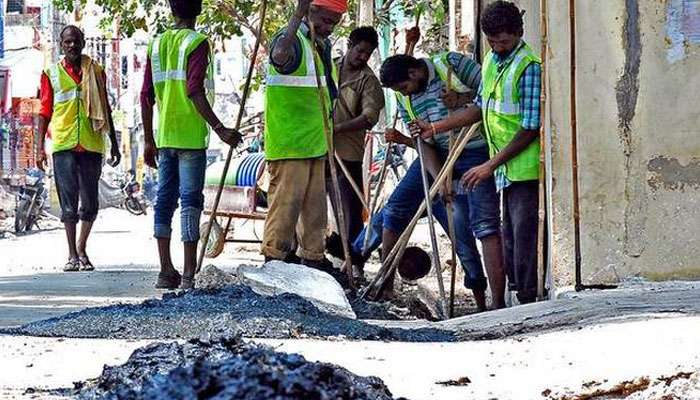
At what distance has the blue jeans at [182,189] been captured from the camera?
353 inches

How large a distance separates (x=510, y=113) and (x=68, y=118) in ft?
14.9

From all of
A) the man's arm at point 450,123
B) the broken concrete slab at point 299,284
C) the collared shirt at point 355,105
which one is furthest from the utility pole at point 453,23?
the broken concrete slab at point 299,284

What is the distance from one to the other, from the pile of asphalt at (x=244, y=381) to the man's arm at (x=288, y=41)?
163 inches

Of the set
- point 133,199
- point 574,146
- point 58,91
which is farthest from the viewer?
point 133,199

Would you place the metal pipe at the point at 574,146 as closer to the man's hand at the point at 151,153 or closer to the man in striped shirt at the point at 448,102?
the man in striped shirt at the point at 448,102

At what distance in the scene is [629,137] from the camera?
7.20 meters

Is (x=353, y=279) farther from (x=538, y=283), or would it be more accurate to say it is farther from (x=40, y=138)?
(x=40, y=138)

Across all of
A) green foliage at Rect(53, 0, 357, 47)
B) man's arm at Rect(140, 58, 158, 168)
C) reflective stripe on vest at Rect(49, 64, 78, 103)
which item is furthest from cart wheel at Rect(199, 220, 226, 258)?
man's arm at Rect(140, 58, 158, 168)

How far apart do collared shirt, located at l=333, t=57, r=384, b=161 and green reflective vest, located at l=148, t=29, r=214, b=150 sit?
143cm

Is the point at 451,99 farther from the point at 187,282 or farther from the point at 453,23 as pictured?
the point at 453,23

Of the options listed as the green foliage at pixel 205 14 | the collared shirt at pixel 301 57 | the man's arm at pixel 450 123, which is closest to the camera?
the man's arm at pixel 450 123

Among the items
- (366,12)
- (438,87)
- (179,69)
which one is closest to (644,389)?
(438,87)

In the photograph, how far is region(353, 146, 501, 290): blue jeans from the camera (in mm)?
7984

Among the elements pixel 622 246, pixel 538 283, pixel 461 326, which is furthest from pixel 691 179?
pixel 461 326
